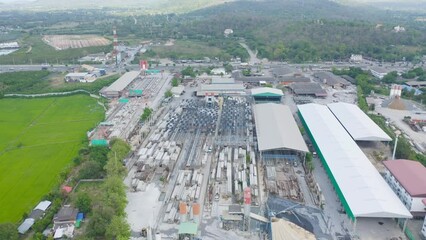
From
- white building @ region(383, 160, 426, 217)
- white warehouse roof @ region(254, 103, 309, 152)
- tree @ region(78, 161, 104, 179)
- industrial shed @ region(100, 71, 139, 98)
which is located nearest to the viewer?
white building @ region(383, 160, 426, 217)

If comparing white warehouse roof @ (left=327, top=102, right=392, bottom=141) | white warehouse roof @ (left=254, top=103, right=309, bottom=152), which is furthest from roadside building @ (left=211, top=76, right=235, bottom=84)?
white warehouse roof @ (left=327, top=102, right=392, bottom=141)

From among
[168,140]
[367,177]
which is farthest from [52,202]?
[367,177]

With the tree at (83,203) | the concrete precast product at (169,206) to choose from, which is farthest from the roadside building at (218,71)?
the tree at (83,203)

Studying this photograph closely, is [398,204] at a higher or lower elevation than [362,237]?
higher

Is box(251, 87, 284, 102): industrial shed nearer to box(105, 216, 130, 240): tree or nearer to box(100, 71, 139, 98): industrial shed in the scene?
box(100, 71, 139, 98): industrial shed

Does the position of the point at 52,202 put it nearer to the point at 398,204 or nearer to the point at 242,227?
the point at 242,227

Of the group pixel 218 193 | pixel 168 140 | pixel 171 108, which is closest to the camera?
pixel 218 193

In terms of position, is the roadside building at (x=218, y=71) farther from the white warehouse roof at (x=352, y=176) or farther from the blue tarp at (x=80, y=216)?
the blue tarp at (x=80, y=216)
